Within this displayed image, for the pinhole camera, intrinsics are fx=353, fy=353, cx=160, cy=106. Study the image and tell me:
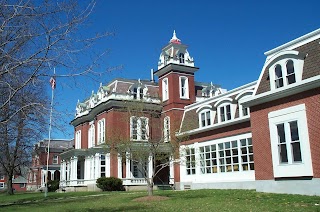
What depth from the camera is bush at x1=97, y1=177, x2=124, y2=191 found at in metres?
32.8

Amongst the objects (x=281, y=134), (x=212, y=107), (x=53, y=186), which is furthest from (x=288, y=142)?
(x=53, y=186)

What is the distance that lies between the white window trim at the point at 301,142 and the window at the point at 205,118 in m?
10.3

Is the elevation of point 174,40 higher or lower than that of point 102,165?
higher

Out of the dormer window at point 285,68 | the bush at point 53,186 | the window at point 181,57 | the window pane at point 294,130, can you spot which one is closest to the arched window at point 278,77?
the dormer window at point 285,68

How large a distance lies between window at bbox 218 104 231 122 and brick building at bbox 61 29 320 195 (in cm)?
8

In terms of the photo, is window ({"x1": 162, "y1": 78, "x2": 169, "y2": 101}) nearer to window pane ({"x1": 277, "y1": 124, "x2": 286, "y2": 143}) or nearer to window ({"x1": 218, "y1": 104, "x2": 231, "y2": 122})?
window ({"x1": 218, "y1": 104, "x2": 231, "y2": 122})

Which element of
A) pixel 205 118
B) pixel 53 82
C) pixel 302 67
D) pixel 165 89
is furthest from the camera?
pixel 165 89

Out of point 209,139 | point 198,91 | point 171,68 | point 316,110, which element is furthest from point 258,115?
point 198,91

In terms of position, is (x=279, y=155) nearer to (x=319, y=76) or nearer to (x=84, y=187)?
(x=319, y=76)

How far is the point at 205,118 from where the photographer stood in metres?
29.4

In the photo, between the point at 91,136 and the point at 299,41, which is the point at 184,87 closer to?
the point at 91,136

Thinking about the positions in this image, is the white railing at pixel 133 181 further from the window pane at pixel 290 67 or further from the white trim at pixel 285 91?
the window pane at pixel 290 67

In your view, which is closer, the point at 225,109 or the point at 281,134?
the point at 281,134

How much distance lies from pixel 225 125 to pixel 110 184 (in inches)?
511
